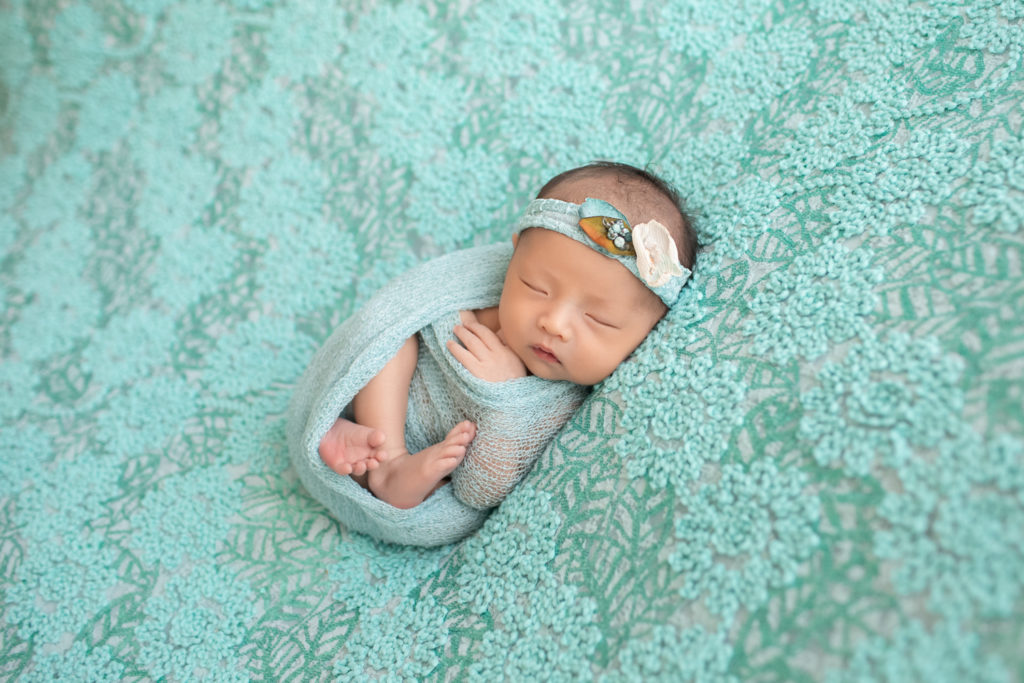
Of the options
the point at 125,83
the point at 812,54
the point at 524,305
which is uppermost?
the point at 812,54

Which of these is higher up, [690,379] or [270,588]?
[690,379]

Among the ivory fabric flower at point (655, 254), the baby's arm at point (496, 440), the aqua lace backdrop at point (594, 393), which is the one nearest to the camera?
the aqua lace backdrop at point (594, 393)

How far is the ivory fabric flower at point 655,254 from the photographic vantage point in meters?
1.07

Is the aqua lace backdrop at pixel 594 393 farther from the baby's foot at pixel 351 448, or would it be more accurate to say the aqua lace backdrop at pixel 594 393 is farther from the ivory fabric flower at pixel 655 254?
the baby's foot at pixel 351 448

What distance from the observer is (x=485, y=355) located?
1.22 meters

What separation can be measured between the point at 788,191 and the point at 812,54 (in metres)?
0.34

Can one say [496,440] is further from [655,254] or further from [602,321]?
[655,254]

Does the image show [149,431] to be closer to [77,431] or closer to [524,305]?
[77,431]

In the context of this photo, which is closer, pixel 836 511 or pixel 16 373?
pixel 836 511

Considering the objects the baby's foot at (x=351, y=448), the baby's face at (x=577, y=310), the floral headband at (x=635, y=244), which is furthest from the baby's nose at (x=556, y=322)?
the baby's foot at (x=351, y=448)

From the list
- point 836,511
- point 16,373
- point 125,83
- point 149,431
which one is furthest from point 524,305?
point 125,83

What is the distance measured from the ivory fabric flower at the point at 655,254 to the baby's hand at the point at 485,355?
0.93ft

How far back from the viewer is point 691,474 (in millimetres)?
922

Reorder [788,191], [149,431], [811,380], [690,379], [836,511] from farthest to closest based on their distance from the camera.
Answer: [149,431] → [788,191] → [690,379] → [811,380] → [836,511]
